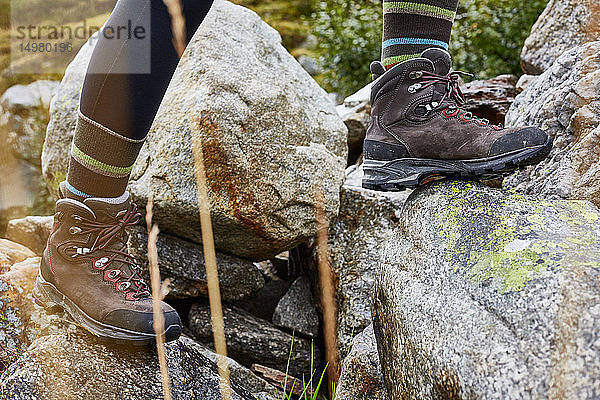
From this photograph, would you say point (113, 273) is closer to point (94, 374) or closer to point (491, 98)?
point (94, 374)

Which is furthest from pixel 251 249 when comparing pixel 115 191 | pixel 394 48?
pixel 394 48

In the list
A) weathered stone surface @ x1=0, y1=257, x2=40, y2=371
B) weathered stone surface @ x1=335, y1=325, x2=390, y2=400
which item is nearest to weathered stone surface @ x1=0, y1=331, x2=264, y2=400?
weathered stone surface @ x1=0, y1=257, x2=40, y2=371

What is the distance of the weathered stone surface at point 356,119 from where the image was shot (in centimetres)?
411

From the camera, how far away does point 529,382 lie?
121 cm

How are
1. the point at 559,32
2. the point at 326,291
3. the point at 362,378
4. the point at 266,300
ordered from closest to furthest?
the point at 362,378, the point at 326,291, the point at 266,300, the point at 559,32

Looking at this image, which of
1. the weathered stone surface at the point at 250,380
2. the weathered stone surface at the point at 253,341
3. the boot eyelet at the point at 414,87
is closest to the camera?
the boot eyelet at the point at 414,87

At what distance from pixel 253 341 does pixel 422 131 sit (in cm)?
139

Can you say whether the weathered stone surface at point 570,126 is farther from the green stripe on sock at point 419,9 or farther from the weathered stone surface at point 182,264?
the weathered stone surface at point 182,264

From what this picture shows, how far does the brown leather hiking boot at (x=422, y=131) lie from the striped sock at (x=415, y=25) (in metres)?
0.05

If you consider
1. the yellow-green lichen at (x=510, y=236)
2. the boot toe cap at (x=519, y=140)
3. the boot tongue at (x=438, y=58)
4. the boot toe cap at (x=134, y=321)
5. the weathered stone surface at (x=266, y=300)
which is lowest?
the weathered stone surface at (x=266, y=300)

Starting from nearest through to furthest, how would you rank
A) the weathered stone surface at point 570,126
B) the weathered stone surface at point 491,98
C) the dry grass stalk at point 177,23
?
the dry grass stalk at point 177,23, the weathered stone surface at point 570,126, the weathered stone surface at point 491,98

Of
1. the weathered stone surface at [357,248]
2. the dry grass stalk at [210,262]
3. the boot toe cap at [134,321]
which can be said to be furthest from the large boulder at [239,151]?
the boot toe cap at [134,321]

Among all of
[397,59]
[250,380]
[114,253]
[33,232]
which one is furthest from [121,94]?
[33,232]

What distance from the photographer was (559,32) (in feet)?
11.7
